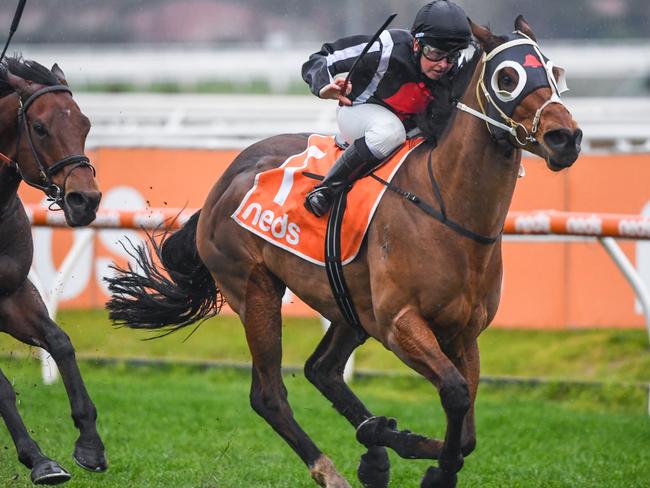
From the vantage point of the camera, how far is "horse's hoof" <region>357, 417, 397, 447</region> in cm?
521

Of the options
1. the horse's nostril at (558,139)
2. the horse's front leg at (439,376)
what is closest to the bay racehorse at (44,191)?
the horse's front leg at (439,376)

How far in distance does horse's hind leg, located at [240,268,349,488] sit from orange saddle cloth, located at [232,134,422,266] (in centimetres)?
30

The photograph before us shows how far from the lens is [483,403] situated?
748 centimetres

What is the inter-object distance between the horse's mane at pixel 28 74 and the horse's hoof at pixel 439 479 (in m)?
2.21

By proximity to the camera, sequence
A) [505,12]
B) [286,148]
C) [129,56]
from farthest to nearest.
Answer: [505,12]
[129,56]
[286,148]

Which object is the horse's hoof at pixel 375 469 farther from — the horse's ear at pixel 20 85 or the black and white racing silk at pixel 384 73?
the horse's ear at pixel 20 85

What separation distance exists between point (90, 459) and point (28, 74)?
1.61m

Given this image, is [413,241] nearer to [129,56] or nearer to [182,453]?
[182,453]

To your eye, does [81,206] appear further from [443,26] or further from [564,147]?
[564,147]

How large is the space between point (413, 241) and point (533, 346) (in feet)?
12.9

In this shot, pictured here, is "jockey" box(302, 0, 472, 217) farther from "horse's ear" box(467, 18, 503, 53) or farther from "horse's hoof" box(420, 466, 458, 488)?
"horse's hoof" box(420, 466, 458, 488)

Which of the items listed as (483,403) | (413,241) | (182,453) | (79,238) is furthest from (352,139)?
(79,238)

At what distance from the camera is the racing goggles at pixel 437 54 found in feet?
15.8

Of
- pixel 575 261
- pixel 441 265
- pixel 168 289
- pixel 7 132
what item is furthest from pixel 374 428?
pixel 575 261
